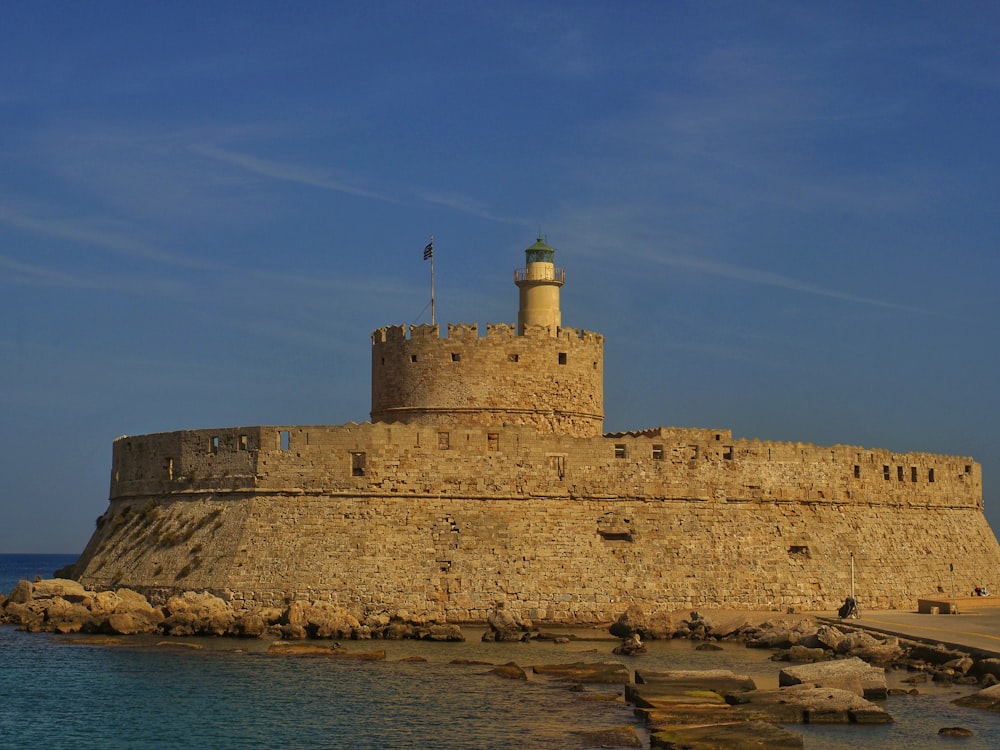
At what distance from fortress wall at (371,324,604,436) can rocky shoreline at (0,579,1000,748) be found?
19.9ft

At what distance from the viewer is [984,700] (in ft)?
76.3

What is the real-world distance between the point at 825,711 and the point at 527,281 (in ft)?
56.3

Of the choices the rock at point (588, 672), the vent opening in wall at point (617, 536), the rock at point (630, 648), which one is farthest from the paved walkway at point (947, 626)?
the rock at point (588, 672)

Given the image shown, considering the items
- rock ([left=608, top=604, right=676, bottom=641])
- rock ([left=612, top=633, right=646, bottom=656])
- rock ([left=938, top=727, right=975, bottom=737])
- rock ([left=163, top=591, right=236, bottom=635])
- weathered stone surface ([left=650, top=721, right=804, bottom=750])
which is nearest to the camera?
weathered stone surface ([left=650, top=721, right=804, bottom=750])

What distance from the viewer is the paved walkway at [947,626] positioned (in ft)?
90.0

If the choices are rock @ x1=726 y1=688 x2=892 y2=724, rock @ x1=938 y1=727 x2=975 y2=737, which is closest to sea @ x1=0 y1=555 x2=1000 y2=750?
rock @ x1=938 y1=727 x2=975 y2=737

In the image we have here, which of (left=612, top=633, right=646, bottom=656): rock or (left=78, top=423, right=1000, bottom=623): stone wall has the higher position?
(left=78, top=423, right=1000, bottom=623): stone wall

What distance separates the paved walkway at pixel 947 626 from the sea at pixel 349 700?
1706mm

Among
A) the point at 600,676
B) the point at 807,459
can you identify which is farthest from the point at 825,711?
the point at 807,459

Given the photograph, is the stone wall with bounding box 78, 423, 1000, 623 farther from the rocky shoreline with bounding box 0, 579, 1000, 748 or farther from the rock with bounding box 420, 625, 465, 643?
the rock with bounding box 420, 625, 465, 643

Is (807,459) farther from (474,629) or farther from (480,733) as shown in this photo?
(480,733)

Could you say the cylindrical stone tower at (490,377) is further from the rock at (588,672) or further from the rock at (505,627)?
the rock at (588,672)

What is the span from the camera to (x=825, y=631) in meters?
28.8

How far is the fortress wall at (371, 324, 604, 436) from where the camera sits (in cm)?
3544
